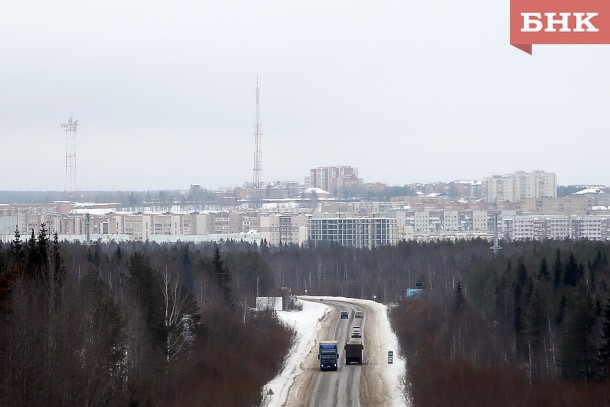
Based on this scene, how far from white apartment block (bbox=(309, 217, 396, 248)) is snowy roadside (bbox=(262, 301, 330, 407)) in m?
Answer: 83.9

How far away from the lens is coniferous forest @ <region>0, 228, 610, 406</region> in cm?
2573

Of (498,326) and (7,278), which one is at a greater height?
(7,278)

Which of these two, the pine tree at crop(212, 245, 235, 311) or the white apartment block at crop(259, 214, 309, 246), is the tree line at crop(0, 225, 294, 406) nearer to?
the pine tree at crop(212, 245, 235, 311)

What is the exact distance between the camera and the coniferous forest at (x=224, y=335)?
84.4ft

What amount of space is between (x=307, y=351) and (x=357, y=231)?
118 m

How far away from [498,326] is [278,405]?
2002 centimetres

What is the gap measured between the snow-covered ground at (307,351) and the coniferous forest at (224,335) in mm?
541

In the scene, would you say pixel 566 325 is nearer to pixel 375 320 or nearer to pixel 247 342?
pixel 247 342

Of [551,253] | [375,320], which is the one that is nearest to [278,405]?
[375,320]

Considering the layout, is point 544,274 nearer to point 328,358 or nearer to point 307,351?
point 307,351

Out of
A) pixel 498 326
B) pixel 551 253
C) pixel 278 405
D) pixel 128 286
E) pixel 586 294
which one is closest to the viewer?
pixel 278 405

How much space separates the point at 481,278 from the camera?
6900cm

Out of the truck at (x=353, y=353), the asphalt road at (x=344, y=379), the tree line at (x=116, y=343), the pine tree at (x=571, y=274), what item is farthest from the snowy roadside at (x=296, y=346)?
the pine tree at (x=571, y=274)

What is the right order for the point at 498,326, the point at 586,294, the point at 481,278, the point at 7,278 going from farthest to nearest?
the point at 481,278, the point at 498,326, the point at 586,294, the point at 7,278
